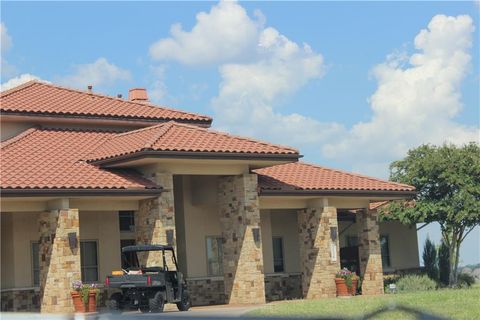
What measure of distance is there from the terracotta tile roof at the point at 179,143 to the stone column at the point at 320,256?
3.32 metres

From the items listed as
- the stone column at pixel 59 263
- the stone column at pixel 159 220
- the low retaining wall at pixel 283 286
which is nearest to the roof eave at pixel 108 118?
the stone column at pixel 159 220

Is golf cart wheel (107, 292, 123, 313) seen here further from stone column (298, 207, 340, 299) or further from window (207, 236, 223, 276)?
stone column (298, 207, 340, 299)

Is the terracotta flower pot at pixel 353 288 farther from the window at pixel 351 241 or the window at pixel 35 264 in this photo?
the window at pixel 35 264

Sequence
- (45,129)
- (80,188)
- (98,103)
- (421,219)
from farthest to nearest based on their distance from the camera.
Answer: (421,219), (98,103), (45,129), (80,188)

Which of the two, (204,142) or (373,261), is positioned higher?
(204,142)

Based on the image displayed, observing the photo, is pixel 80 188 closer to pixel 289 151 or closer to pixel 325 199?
pixel 289 151

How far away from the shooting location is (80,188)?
23.0 m

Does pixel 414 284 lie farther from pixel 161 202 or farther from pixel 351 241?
pixel 161 202

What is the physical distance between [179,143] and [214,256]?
5391mm

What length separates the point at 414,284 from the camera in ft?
103

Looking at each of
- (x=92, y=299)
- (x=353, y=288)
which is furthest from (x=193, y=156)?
(x=353, y=288)

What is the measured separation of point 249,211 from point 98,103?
7004mm

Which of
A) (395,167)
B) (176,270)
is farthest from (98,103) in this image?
(395,167)

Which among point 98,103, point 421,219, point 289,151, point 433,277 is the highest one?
point 98,103
